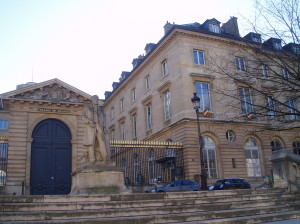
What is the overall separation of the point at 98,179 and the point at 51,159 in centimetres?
1119

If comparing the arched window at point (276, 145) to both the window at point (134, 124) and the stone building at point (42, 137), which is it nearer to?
the window at point (134, 124)

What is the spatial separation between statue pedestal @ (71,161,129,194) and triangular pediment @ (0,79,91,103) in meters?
11.9

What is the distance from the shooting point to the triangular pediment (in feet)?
66.7

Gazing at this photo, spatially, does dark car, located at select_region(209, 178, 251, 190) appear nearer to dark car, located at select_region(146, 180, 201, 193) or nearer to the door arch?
dark car, located at select_region(146, 180, 201, 193)

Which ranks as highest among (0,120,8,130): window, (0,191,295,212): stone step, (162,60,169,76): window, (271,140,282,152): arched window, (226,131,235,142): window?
(162,60,169,76): window

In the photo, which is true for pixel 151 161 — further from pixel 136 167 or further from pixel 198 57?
pixel 198 57

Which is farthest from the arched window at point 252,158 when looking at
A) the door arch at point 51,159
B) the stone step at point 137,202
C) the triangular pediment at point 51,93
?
the stone step at point 137,202

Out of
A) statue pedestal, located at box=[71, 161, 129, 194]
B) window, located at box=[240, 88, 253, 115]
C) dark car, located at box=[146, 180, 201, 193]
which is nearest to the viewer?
statue pedestal, located at box=[71, 161, 129, 194]

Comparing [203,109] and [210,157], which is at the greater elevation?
[203,109]

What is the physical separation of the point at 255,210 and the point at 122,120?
32827 mm

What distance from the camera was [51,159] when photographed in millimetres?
20250

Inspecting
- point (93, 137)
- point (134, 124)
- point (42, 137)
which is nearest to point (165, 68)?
point (134, 124)

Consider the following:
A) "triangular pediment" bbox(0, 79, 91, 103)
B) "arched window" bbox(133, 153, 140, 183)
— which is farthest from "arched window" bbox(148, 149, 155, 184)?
"triangular pediment" bbox(0, 79, 91, 103)

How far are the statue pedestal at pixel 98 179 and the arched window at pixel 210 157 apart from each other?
55.6ft
